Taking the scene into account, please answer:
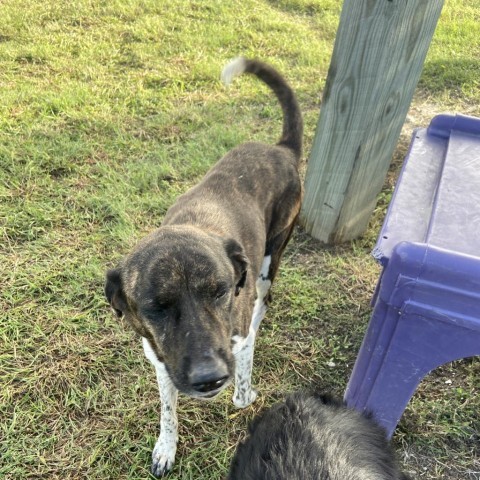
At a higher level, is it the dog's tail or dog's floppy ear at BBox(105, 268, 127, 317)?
the dog's tail

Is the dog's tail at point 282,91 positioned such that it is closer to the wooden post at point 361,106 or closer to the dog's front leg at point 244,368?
the wooden post at point 361,106

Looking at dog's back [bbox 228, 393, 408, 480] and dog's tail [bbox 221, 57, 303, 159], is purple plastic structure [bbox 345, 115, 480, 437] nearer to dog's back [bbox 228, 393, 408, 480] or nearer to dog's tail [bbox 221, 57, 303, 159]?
dog's back [bbox 228, 393, 408, 480]

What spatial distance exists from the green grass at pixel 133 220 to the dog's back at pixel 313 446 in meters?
0.92

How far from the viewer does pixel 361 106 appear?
332 cm

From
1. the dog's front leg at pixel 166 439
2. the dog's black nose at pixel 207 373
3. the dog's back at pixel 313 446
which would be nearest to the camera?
the dog's back at pixel 313 446

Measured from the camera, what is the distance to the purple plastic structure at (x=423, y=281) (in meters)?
2.13

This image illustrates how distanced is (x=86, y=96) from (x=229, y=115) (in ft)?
5.12

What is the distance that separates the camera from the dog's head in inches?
83.8

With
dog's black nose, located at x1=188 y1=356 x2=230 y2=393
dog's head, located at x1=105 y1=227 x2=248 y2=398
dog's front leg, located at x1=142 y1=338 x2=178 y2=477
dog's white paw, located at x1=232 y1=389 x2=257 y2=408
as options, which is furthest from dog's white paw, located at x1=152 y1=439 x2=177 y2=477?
dog's black nose, located at x1=188 y1=356 x2=230 y2=393

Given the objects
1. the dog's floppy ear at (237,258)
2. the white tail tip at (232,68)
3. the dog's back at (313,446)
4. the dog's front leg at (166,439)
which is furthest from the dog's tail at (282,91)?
the dog's back at (313,446)

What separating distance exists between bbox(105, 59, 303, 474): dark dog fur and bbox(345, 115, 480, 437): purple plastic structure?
71 cm

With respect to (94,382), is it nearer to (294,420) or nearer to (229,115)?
(294,420)

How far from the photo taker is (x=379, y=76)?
3.19 meters

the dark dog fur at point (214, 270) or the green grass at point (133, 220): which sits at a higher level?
the dark dog fur at point (214, 270)
